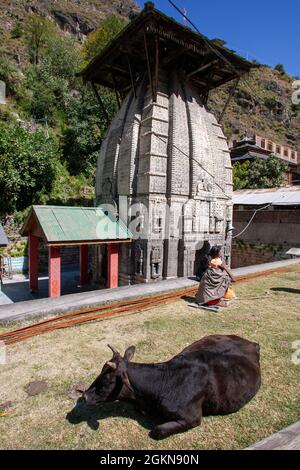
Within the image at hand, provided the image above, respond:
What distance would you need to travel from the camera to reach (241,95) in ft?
255

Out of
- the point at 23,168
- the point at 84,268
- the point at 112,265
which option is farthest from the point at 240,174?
the point at 112,265

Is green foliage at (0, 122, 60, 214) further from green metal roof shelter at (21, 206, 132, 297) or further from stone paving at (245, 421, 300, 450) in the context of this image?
stone paving at (245, 421, 300, 450)

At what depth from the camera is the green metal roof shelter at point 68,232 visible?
478 inches

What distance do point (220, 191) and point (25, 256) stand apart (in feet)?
49.2

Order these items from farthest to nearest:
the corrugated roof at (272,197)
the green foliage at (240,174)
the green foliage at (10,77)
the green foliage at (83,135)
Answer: the green foliage at (10,77)
the green foliage at (240,174)
the green foliage at (83,135)
the corrugated roof at (272,197)

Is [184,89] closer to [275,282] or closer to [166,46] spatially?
[166,46]

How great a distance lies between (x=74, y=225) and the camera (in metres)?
13.1

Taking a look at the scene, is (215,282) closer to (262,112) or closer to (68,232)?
(68,232)

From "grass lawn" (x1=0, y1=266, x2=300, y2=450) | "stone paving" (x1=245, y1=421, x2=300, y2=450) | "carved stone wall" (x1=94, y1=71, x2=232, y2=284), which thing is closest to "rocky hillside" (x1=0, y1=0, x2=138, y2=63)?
"carved stone wall" (x1=94, y1=71, x2=232, y2=284)

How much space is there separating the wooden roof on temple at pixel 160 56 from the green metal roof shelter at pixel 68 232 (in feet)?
26.8

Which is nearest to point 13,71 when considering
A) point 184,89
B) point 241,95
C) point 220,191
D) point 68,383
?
point 184,89

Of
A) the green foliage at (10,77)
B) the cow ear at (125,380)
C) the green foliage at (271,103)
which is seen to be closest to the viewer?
the cow ear at (125,380)

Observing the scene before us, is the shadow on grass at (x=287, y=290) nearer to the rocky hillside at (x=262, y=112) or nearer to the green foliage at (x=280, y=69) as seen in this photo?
the rocky hillside at (x=262, y=112)

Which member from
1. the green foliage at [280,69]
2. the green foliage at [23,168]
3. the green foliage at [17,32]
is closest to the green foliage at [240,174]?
the green foliage at [23,168]
